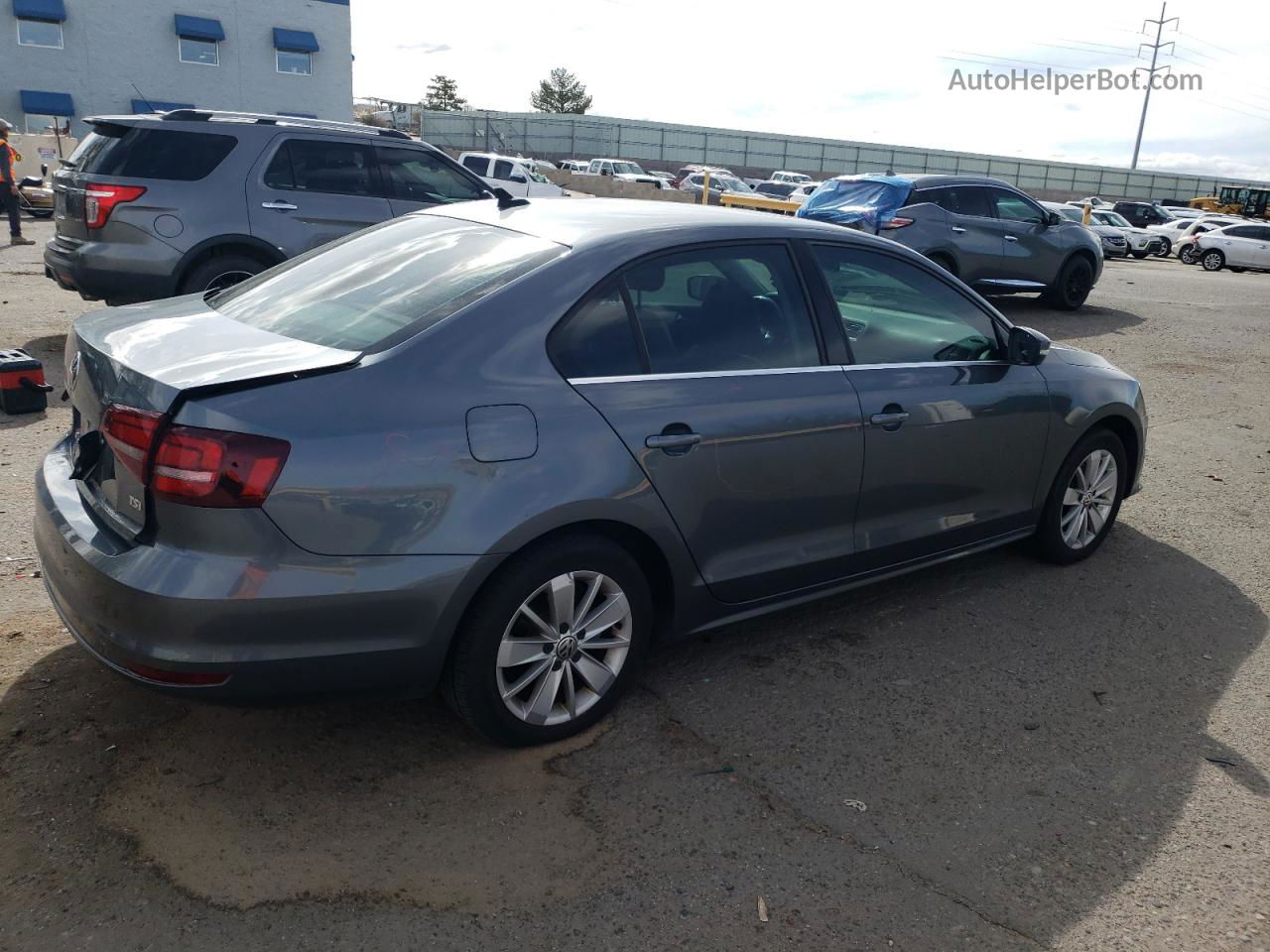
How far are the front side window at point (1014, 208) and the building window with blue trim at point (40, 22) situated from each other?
38.0 meters

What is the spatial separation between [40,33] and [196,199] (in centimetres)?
3869

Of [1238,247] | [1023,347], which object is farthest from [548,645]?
[1238,247]

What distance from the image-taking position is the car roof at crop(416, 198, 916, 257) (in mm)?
3654

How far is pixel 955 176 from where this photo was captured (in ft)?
47.4

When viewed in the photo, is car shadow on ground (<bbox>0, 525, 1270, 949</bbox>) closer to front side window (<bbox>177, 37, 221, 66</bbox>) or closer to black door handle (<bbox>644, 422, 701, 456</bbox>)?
black door handle (<bbox>644, 422, 701, 456</bbox>)

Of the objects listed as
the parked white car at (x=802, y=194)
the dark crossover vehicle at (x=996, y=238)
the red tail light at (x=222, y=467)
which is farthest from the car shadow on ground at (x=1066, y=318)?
the red tail light at (x=222, y=467)

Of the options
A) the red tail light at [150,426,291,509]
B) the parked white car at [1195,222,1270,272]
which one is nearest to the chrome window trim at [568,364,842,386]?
the red tail light at [150,426,291,509]

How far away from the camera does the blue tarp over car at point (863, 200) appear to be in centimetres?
1344

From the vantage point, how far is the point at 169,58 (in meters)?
41.7

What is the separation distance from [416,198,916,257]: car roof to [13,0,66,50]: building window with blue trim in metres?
42.9

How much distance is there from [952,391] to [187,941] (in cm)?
336

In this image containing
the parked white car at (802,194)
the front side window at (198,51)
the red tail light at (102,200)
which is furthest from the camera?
the front side window at (198,51)

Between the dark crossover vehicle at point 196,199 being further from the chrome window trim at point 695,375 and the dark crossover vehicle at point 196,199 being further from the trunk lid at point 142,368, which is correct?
the chrome window trim at point 695,375

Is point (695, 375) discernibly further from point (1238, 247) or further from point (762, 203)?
point (1238, 247)
